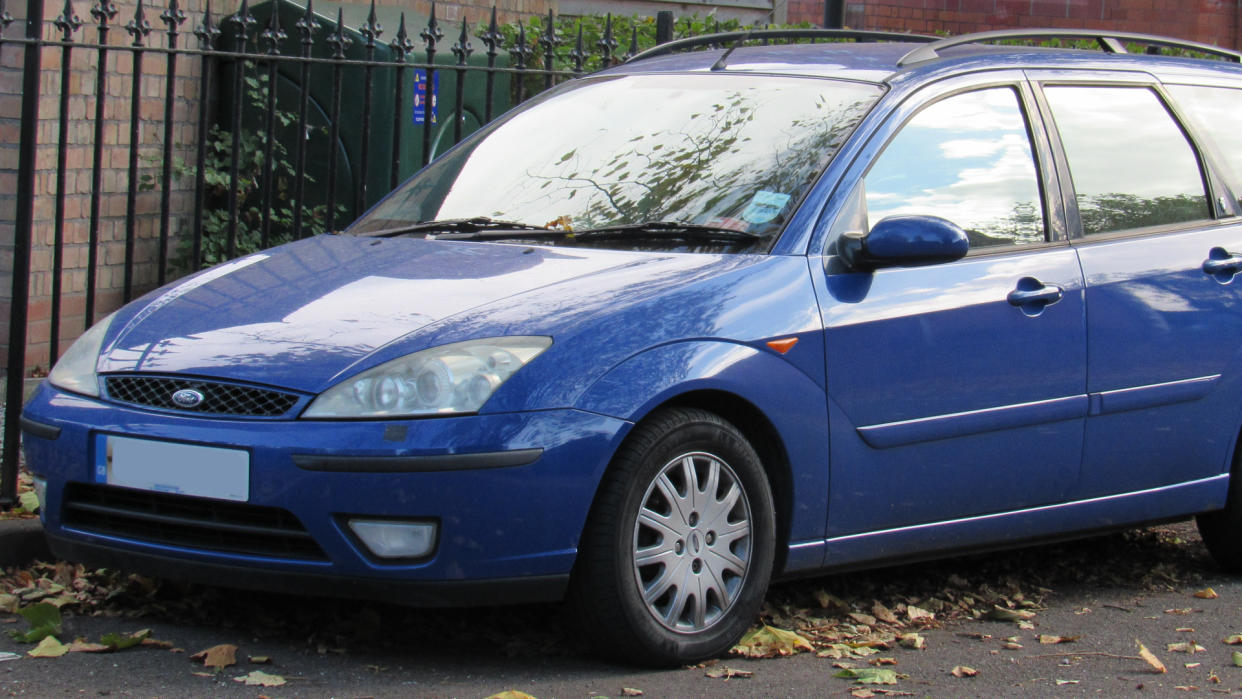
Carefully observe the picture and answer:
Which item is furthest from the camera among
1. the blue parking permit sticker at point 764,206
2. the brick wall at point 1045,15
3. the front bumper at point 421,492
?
the brick wall at point 1045,15

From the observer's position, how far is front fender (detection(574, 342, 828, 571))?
13.1 feet

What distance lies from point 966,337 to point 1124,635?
0.99 meters

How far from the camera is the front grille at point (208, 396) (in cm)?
395

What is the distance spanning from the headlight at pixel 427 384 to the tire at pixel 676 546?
14.5 inches

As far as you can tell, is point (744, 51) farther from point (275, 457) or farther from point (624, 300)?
point (275, 457)

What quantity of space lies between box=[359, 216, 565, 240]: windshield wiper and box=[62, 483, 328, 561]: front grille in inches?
47.7

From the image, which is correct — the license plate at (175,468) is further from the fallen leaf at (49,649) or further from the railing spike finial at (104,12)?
the railing spike finial at (104,12)

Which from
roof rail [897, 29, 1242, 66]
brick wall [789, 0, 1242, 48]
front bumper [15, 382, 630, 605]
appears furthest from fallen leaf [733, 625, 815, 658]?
brick wall [789, 0, 1242, 48]

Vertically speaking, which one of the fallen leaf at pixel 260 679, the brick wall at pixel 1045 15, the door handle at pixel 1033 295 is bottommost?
the fallen leaf at pixel 260 679

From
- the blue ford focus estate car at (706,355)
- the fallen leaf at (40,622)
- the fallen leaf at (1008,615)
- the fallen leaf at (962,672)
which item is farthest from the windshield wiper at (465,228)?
the fallen leaf at (1008,615)

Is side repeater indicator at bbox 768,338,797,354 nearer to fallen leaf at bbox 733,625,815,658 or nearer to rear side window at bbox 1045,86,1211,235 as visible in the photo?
fallen leaf at bbox 733,625,815,658

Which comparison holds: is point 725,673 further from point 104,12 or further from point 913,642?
Result: point 104,12

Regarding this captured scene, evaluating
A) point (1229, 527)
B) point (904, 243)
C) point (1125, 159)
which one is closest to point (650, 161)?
point (904, 243)

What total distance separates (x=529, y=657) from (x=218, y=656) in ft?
2.48
